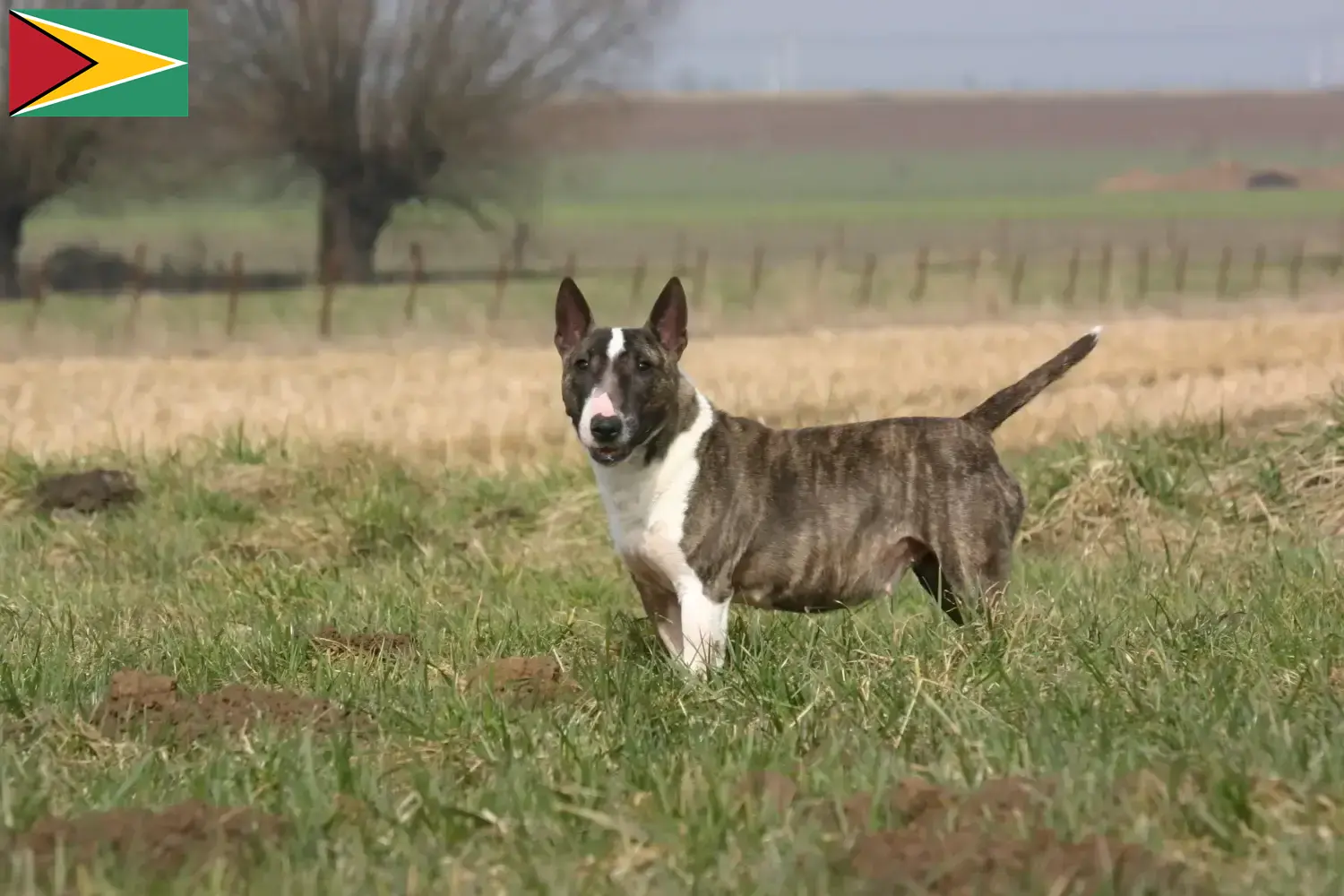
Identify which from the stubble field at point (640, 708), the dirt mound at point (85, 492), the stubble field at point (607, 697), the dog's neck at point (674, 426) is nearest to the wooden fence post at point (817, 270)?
the stubble field at point (607, 697)

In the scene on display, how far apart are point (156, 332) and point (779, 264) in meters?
24.4

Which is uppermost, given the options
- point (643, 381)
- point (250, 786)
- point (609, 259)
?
point (643, 381)

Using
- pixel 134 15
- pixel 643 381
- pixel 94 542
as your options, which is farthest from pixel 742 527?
pixel 134 15

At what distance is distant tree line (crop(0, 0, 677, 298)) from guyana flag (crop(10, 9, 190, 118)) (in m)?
1.69

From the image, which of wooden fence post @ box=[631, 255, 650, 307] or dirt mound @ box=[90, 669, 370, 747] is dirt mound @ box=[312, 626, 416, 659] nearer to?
dirt mound @ box=[90, 669, 370, 747]

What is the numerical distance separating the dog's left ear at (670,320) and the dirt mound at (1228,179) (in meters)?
108

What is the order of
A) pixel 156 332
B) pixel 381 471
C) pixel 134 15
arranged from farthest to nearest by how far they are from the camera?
pixel 156 332 → pixel 134 15 → pixel 381 471

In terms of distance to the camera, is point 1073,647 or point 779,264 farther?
point 779,264

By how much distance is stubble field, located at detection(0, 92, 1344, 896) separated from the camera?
191 inches

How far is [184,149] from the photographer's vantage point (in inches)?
1876

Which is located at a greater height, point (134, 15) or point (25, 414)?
point (134, 15)

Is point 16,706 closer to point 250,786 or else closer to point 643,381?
point 250,786

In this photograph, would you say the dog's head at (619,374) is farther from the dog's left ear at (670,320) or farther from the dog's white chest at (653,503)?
the dog's white chest at (653,503)

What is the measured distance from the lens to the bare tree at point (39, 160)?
4394 cm
